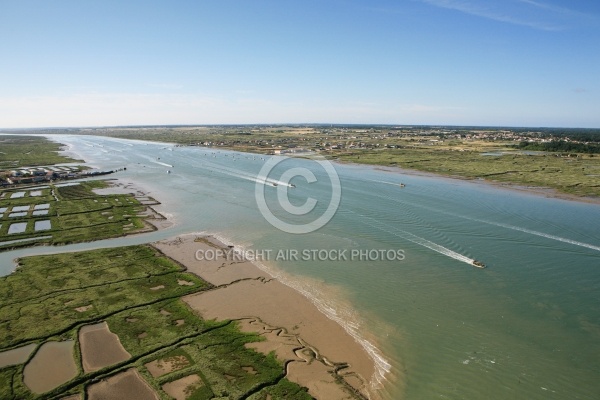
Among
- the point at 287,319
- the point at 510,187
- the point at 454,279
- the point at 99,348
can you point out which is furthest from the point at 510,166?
the point at 99,348

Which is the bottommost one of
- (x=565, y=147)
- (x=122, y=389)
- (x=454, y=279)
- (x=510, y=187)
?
(x=122, y=389)

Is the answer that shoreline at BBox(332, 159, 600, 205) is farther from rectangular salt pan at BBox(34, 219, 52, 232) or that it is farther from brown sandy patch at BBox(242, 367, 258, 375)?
rectangular salt pan at BBox(34, 219, 52, 232)

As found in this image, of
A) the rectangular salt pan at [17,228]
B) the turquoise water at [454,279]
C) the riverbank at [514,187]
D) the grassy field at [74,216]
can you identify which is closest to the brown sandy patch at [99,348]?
the turquoise water at [454,279]

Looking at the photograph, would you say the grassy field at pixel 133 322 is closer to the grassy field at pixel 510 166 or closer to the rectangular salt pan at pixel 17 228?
the rectangular salt pan at pixel 17 228

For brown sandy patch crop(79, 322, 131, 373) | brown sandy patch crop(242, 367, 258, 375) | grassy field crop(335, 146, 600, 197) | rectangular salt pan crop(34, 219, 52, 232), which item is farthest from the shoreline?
rectangular salt pan crop(34, 219, 52, 232)

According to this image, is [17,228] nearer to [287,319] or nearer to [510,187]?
[287,319]

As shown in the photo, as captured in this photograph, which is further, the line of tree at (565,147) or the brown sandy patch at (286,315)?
the line of tree at (565,147)

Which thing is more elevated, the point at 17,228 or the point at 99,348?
the point at 17,228

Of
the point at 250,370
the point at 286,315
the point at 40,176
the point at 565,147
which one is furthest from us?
the point at 565,147
